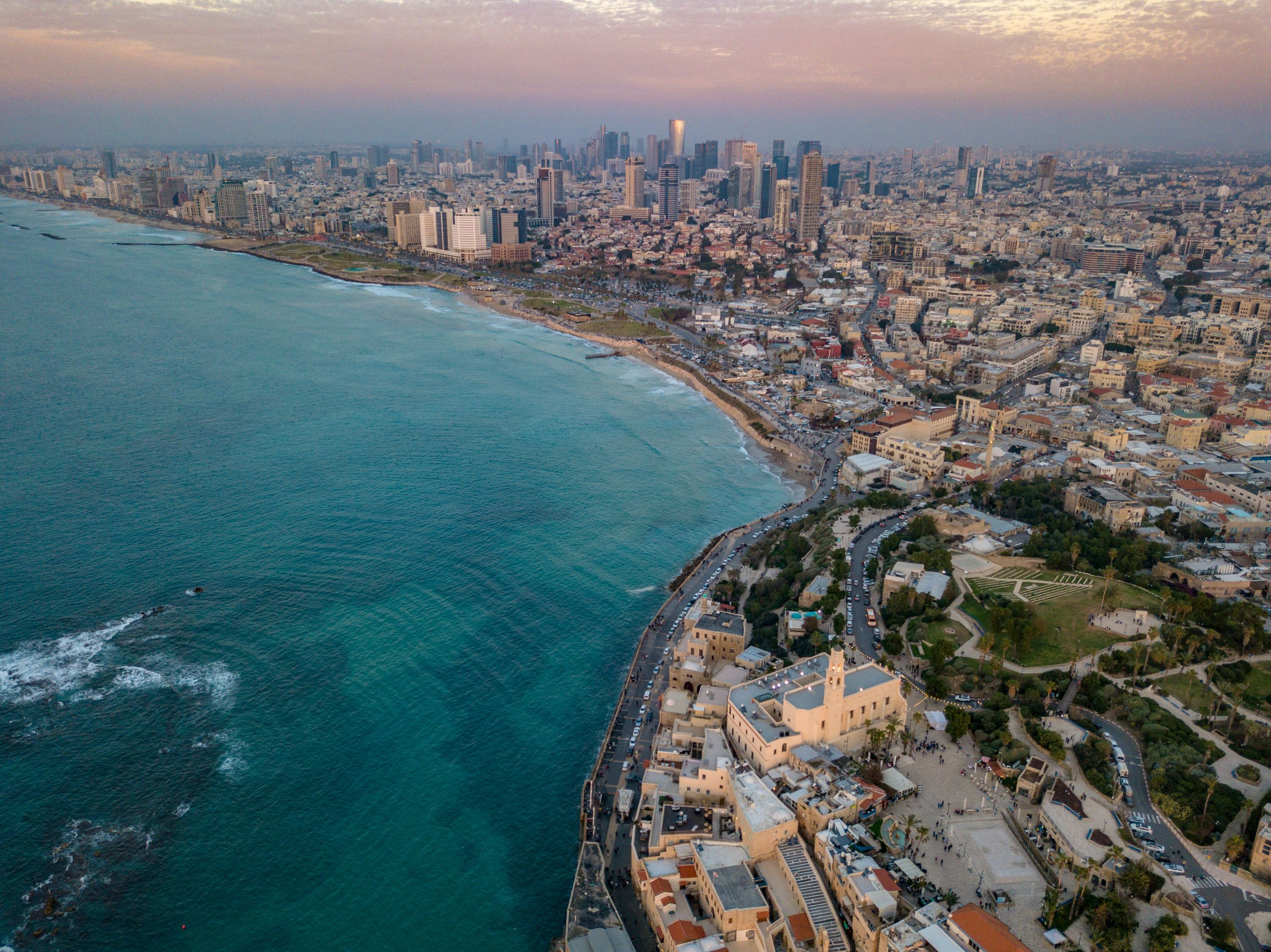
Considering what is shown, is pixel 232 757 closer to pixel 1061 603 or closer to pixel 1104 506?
pixel 1061 603

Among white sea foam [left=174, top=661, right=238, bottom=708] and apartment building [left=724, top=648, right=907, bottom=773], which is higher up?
apartment building [left=724, top=648, right=907, bottom=773]

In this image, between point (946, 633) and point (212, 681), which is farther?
point (946, 633)

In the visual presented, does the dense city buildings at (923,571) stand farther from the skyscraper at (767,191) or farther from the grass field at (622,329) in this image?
the skyscraper at (767,191)

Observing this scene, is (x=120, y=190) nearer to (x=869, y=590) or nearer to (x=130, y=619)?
(x=130, y=619)

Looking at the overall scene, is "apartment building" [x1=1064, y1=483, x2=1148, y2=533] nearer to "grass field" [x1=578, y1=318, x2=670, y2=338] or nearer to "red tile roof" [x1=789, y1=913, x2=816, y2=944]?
"red tile roof" [x1=789, y1=913, x2=816, y2=944]

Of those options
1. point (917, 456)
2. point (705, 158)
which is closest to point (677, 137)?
point (705, 158)

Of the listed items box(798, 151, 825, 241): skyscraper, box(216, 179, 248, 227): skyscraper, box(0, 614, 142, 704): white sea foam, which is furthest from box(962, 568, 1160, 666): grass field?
box(216, 179, 248, 227): skyscraper
